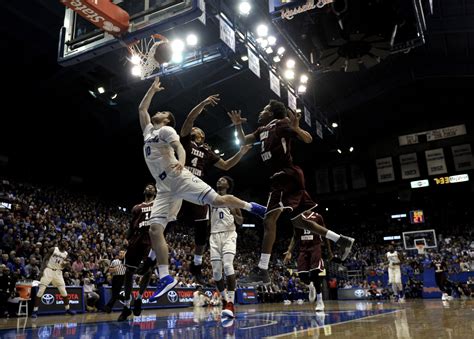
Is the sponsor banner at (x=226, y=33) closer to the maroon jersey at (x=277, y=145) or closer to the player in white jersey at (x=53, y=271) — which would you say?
the maroon jersey at (x=277, y=145)

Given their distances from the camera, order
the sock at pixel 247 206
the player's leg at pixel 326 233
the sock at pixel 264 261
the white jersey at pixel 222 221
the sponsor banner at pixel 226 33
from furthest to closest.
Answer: the sponsor banner at pixel 226 33
the white jersey at pixel 222 221
the player's leg at pixel 326 233
the sock at pixel 264 261
the sock at pixel 247 206

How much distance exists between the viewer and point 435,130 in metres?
29.1

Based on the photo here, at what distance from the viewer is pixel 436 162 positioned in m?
28.5

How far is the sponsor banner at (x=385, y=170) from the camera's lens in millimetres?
30019

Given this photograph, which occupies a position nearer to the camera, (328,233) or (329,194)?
(328,233)

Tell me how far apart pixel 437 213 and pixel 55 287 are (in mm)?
26218

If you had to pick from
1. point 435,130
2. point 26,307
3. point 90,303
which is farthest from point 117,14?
point 435,130

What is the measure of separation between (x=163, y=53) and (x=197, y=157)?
10.4 feet

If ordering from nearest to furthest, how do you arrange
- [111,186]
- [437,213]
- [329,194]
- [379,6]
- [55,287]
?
1. [379,6]
2. [55,287]
3. [111,186]
4. [437,213]
5. [329,194]

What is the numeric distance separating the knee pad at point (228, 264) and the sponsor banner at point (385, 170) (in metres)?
26.7

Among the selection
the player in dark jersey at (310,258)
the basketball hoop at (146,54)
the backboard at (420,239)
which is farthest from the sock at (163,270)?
the backboard at (420,239)

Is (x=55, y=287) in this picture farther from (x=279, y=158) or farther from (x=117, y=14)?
(x=279, y=158)

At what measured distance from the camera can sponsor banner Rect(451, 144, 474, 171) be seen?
27.6 meters

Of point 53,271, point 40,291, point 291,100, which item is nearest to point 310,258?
point 53,271
